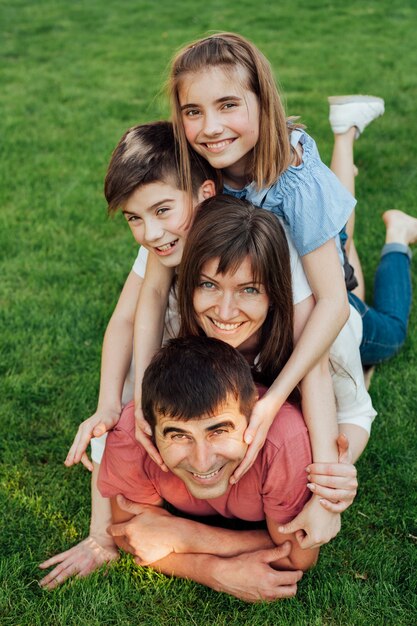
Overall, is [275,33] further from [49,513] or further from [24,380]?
[49,513]

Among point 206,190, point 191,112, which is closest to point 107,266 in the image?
point 206,190

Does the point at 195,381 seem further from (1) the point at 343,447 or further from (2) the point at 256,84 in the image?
(2) the point at 256,84

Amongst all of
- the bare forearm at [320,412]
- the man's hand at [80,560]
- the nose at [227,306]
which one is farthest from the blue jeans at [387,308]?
the man's hand at [80,560]

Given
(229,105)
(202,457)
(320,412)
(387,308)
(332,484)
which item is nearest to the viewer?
(202,457)

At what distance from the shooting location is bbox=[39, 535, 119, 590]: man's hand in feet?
8.14

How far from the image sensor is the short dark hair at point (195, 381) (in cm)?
218

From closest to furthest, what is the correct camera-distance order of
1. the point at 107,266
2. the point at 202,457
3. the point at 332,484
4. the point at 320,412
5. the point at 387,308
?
1. the point at 202,457
2. the point at 332,484
3. the point at 320,412
4. the point at 387,308
5. the point at 107,266

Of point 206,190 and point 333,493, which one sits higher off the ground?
point 206,190

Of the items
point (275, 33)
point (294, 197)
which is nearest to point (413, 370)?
point (294, 197)

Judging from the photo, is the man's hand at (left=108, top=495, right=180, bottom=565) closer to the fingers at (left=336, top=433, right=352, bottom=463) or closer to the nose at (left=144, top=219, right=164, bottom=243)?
the fingers at (left=336, top=433, right=352, bottom=463)

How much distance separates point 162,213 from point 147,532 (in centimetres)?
111

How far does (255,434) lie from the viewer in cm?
225

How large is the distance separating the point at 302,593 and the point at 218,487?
0.48m

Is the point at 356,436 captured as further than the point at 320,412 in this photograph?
Yes
